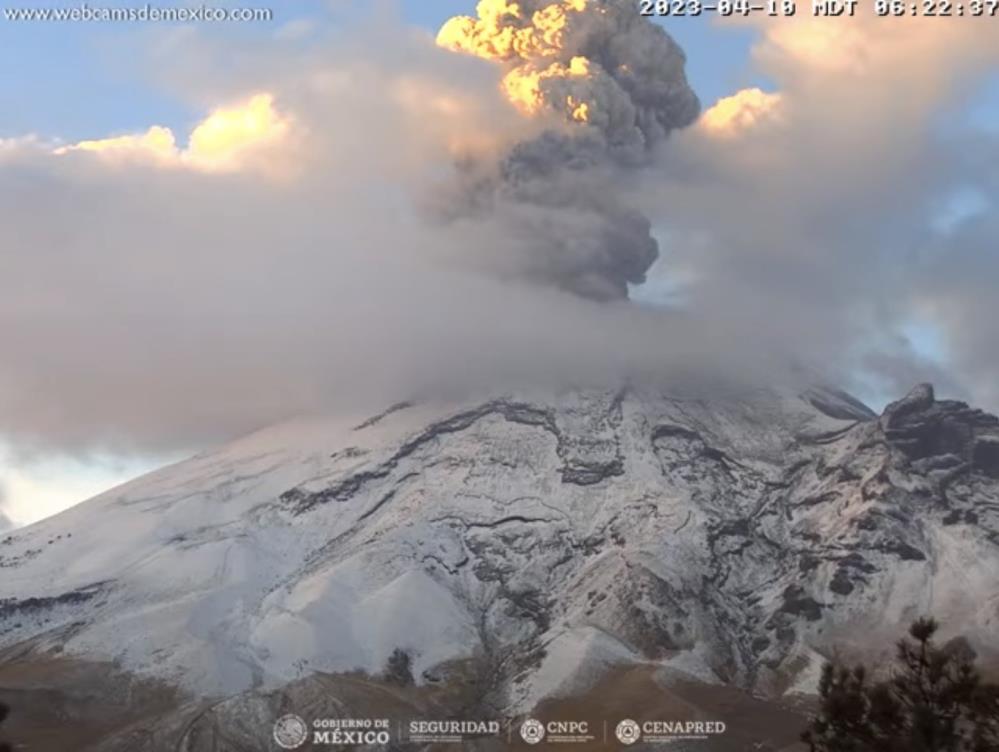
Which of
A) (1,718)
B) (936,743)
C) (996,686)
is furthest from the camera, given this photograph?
(1,718)

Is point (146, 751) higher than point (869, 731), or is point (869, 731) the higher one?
point (146, 751)

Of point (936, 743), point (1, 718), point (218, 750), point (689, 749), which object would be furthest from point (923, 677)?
point (218, 750)

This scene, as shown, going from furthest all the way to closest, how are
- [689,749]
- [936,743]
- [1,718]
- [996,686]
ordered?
[689,749], [1,718], [996,686], [936,743]

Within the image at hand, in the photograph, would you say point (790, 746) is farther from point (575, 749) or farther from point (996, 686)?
point (996, 686)

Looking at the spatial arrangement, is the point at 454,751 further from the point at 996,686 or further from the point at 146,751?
the point at 996,686

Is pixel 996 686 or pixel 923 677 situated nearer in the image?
pixel 996 686

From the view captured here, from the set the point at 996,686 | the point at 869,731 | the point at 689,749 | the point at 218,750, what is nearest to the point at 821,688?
the point at 869,731
